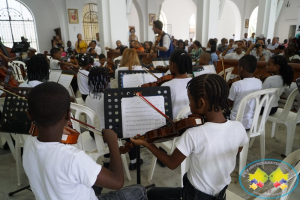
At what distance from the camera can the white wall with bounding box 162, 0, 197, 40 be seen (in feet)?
49.8

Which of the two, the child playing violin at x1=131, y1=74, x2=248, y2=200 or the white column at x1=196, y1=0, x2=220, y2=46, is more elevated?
the white column at x1=196, y1=0, x2=220, y2=46

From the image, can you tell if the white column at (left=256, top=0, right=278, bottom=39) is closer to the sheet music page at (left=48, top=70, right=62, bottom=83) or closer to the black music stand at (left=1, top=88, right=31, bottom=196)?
the sheet music page at (left=48, top=70, right=62, bottom=83)

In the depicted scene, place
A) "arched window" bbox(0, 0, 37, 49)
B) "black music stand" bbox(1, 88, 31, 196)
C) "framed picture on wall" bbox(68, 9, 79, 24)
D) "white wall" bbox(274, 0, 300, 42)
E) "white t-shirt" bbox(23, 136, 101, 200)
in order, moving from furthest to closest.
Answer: "white wall" bbox(274, 0, 300, 42)
"arched window" bbox(0, 0, 37, 49)
"framed picture on wall" bbox(68, 9, 79, 24)
"black music stand" bbox(1, 88, 31, 196)
"white t-shirt" bbox(23, 136, 101, 200)

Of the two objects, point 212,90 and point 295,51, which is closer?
point 212,90

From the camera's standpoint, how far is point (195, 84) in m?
1.07

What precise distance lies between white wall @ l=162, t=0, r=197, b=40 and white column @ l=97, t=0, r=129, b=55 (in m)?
10.3

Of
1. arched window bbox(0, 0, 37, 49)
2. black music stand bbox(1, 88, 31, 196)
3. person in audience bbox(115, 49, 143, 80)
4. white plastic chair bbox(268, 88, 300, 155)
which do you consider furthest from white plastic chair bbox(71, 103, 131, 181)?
arched window bbox(0, 0, 37, 49)

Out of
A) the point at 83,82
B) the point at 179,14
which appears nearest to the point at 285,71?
the point at 83,82

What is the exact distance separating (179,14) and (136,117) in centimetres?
1548

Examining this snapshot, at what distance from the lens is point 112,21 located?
5.62 metres

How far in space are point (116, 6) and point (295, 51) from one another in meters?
4.12

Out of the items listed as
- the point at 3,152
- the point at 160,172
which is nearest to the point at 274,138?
the point at 160,172

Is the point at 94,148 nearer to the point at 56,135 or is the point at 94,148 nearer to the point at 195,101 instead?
the point at 56,135

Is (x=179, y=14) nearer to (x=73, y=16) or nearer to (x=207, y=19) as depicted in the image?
(x=73, y=16)
